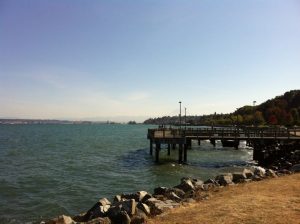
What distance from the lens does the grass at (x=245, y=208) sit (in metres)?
12.3

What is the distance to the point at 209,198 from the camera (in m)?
16.4

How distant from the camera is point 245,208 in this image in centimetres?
1351

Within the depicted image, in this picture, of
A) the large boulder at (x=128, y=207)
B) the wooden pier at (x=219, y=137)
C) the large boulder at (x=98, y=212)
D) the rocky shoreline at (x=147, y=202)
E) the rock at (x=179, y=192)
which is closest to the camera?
the rocky shoreline at (x=147, y=202)

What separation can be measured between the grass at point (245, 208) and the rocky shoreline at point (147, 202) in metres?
0.57

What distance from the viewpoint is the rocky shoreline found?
43.2 ft

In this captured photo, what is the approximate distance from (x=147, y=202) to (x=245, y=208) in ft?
13.4

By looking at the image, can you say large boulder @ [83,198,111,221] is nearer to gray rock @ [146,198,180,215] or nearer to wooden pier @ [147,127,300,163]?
gray rock @ [146,198,180,215]

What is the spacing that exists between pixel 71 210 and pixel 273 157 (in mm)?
26975

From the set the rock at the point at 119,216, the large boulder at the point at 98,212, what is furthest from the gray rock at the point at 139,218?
the large boulder at the point at 98,212

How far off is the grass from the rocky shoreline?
572 millimetres

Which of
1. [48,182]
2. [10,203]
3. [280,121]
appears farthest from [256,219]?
[280,121]

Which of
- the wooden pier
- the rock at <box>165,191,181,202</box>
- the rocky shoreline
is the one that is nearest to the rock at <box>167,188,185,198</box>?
the rocky shoreline

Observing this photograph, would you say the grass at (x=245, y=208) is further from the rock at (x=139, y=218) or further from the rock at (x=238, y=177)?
the rock at (x=238, y=177)

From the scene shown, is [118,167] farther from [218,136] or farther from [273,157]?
[273,157]
